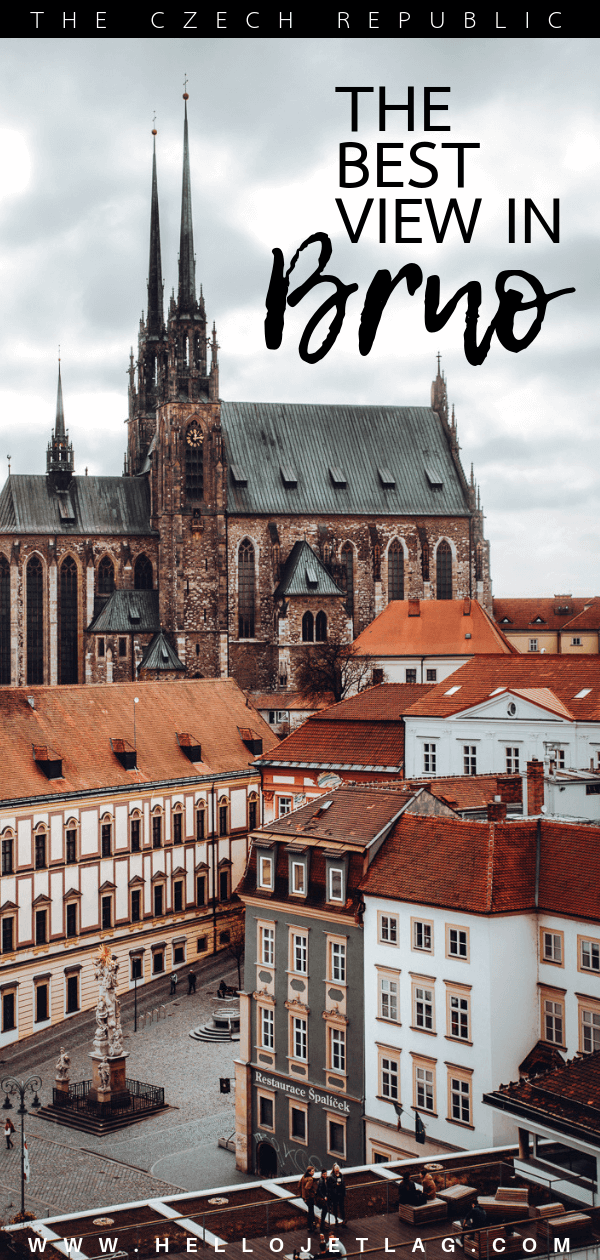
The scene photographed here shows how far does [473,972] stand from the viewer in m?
27.5

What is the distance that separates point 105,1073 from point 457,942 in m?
14.2

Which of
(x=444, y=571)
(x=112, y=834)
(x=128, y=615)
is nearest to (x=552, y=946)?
(x=112, y=834)

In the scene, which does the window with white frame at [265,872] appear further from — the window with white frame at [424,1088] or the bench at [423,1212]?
the bench at [423,1212]

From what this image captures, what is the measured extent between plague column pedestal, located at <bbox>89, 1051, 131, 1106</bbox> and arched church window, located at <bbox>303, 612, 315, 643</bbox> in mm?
51703

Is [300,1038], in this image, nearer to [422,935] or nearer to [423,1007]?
[423,1007]

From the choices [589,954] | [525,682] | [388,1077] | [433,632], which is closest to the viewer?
[589,954]

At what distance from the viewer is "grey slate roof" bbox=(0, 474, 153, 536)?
8731 centimetres

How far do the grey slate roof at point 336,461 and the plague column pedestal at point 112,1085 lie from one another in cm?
5507

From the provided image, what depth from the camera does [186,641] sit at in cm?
8588

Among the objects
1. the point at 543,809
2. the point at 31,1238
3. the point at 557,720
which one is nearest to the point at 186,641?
the point at 557,720

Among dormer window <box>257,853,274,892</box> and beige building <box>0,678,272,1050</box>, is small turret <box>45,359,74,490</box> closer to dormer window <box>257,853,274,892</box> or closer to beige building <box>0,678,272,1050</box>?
beige building <box>0,678,272,1050</box>

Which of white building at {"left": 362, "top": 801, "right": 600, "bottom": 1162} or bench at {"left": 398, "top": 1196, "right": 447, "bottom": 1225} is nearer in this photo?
bench at {"left": 398, "top": 1196, "right": 447, "bottom": 1225}

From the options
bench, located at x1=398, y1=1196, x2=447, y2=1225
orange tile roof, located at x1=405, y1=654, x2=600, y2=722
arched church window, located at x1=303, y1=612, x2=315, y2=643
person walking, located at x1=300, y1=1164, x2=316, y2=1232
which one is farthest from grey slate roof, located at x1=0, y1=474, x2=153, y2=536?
bench, located at x1=398, y1=1196, x2=447, y2=1225

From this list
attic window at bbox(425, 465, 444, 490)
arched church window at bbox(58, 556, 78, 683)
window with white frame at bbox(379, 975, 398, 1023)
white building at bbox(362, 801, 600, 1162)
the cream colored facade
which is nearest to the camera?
white building at bbox(362, 801, 600, 1162)
